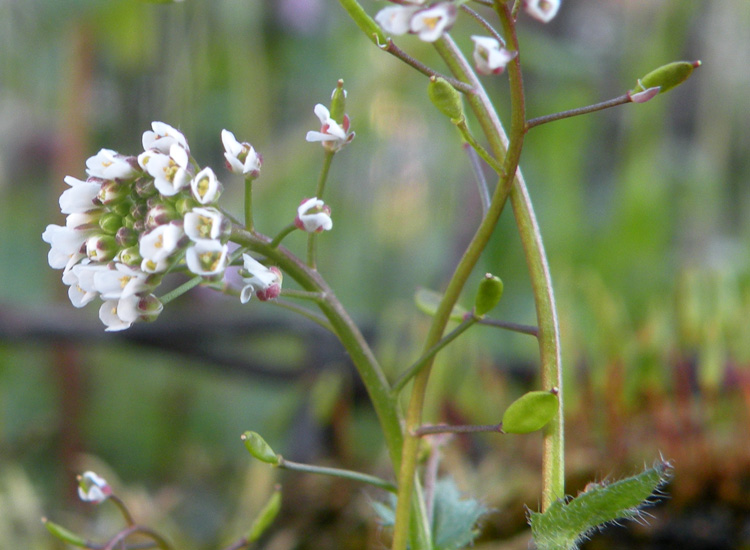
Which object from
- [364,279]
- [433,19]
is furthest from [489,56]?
[364,279]

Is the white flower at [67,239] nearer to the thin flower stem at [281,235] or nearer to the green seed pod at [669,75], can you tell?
the thin flower stem at [281,235]

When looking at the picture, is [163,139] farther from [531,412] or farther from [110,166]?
[531,412]

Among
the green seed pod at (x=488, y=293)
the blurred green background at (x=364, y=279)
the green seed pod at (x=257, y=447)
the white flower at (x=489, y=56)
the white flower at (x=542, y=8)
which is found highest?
the blurred green background at (x=364, y=279)

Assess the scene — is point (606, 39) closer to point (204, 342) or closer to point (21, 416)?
point (204, 342)

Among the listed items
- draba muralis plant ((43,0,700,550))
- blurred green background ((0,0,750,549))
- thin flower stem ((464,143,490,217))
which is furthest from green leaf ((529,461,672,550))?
blurred green background ((0,0,750,549))

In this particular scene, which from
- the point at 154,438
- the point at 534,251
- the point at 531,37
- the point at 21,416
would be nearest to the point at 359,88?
the point at 531,37

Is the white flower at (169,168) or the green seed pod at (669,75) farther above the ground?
the green seed pod at (669,75)

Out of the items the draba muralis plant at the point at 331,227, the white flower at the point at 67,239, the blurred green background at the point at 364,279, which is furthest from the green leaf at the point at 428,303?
the blurred green background at the point at 364,279
